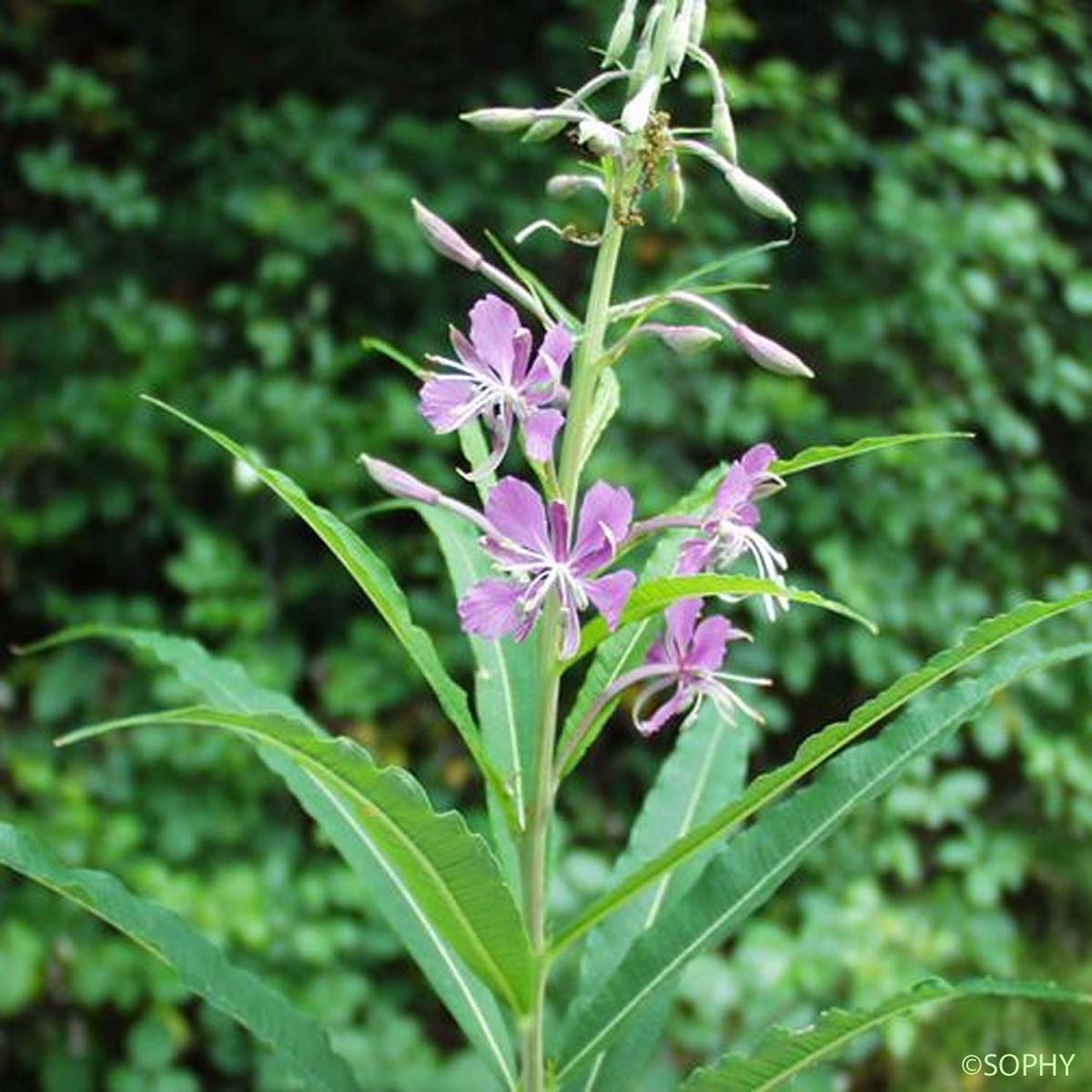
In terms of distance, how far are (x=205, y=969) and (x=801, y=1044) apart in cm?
40

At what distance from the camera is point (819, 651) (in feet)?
9.95

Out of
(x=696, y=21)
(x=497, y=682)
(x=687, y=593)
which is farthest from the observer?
(x=497, y=682)

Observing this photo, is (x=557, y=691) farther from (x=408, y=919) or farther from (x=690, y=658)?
(x=408, y=919)

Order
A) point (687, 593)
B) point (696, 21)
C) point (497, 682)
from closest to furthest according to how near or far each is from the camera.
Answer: point (687, 593), point (696, 21), point (497, 682)

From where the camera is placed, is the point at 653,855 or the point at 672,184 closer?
the point at 672,184

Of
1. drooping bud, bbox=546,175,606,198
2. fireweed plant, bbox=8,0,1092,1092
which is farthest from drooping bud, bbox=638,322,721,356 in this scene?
drooping bud, bbox=546,175,606,198

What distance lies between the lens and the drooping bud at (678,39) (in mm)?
958

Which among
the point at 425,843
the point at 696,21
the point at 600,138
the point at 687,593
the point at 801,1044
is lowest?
the point at 801,1044

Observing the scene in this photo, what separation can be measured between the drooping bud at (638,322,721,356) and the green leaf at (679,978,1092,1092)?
1.35 feet

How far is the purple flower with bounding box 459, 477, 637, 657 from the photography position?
0.90 meters

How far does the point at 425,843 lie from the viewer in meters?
0.88

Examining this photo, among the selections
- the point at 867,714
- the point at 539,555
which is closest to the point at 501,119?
the point at 539,555

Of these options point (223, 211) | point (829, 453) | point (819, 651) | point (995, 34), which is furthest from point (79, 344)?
point (829, 453)

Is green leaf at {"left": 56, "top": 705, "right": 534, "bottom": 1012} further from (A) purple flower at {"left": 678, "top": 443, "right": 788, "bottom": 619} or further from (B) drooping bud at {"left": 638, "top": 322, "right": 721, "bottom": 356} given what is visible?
(B) drooping bud at {"left": 638, "top": 322, "right": 721, "bottom": 356}
